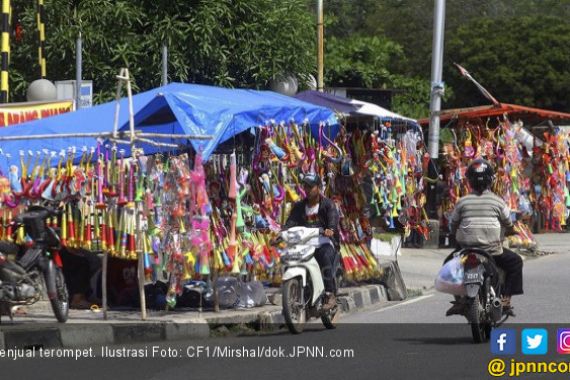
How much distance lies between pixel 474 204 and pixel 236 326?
316 centimetres

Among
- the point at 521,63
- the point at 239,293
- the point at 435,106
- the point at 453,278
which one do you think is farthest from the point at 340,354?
the point at 521,63

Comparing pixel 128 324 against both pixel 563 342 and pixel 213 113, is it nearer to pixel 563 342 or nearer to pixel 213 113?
pixel 213 113

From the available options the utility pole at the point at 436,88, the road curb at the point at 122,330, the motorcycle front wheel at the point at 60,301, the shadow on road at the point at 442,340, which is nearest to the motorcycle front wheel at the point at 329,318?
the road curb at the point at 122,330

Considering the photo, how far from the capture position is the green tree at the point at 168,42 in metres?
22.8

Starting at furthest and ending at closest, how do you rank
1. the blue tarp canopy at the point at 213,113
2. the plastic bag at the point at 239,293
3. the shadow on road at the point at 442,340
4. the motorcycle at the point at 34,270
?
1. the plastic bag at the point at 239,293
2. the blue tarp canopy at the point at 213,113
3. the motorcycle at the point at 34,270
4. the shadow on road at the point at 442,340

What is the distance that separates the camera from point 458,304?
1087 cm

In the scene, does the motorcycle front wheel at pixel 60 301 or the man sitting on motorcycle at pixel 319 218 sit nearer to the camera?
the motorcycle front wheel at pixel 60 301

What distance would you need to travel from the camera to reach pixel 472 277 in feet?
35.0

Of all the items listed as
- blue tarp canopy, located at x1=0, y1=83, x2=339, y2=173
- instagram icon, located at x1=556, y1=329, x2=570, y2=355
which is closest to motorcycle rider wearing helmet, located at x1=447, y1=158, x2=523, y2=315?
instagram icon, located at x1=556, y1=329, x2=570, y2=355

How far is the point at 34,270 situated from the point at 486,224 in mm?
4451

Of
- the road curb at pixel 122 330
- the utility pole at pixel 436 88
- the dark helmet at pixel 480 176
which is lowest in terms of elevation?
the road curb at pixel 122 330

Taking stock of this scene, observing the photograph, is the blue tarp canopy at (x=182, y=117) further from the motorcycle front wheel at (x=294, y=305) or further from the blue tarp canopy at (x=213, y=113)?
the motorcycle front wheel at (x=294, y=305)

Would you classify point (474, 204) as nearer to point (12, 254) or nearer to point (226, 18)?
point (12, 254)

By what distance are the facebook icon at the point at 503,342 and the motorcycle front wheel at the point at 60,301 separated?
4.16m
